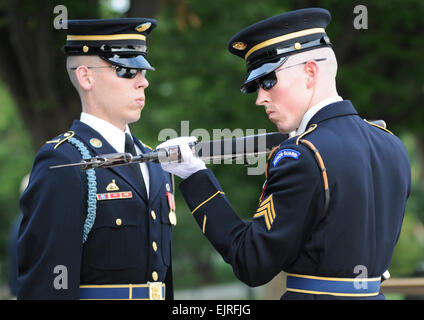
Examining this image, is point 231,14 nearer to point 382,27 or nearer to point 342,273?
point 382,27

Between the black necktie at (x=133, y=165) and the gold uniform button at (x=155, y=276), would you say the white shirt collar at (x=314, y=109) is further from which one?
the gold uniform button at (x=155, y=276)

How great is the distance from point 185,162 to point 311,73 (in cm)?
86

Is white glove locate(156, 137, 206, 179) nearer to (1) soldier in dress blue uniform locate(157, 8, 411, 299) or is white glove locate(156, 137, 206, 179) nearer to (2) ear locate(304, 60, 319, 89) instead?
(1) soldier in dress blue uniform locate(157, 8, 411, 299)

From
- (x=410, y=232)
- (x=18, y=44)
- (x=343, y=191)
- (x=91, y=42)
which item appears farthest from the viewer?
(x=410, y=232)

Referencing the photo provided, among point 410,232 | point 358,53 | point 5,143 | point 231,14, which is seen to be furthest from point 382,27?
point 5,143

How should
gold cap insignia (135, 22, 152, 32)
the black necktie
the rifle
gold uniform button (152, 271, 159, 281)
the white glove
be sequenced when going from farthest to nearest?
gold cap insignia (135, 22, 152, 32) → the black necktie → gold uniform button (152, 271, 159, 281) → the white glove → the rifle

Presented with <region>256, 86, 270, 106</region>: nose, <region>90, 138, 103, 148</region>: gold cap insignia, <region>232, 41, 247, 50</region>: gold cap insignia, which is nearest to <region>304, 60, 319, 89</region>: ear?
<region>256, 86, 270, 106</region>: nose

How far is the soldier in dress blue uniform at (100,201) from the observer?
3.38 metres

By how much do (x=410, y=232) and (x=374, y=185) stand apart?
15159mm

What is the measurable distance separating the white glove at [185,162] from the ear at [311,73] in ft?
2.46

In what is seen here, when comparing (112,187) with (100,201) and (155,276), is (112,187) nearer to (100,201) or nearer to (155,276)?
(100,201)

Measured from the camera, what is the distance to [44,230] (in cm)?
338

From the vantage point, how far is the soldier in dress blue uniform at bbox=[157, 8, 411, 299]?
10.4 ft

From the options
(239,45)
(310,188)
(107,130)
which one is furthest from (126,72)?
(310,188)
